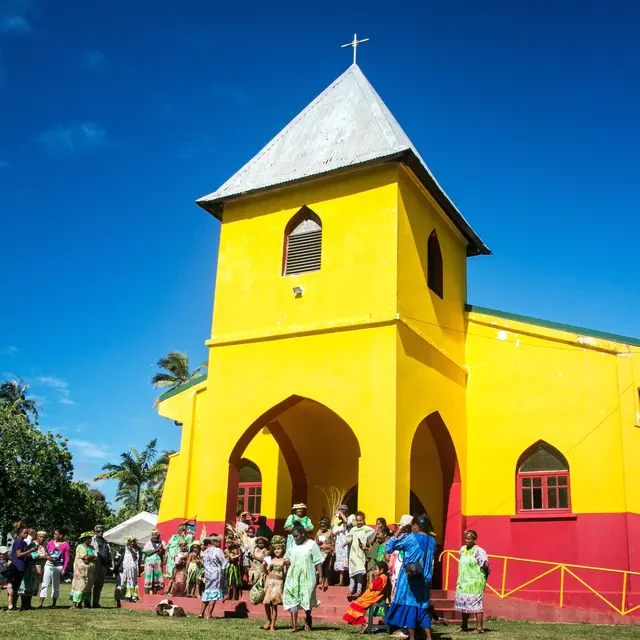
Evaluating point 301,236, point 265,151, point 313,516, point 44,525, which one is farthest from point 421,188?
point 44,525

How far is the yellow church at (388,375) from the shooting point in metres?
15.2

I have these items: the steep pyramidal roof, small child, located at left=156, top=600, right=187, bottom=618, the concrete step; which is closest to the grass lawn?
small child, located at left=156, top=600, right=187, bottom=618

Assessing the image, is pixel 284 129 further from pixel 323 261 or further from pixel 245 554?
pixel 245 554

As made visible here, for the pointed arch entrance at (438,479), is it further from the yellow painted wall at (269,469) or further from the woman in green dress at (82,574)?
the woman in green dress at (82,574)

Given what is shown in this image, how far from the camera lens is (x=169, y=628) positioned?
10.6 metres

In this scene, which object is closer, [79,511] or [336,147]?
[336,147]

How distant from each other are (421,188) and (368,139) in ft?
4.97

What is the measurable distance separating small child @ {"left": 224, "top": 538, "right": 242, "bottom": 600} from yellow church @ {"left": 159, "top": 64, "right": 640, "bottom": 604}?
163cm

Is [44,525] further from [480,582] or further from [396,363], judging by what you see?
[480,582]

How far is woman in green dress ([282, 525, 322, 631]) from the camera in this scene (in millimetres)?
10969

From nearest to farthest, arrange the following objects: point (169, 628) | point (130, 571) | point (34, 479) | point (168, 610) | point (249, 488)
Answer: point (169, 628) → point (168, 610) → point (130, 571) → point (249, 488) → point (34, 479)

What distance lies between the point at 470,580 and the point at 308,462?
7.38 metres

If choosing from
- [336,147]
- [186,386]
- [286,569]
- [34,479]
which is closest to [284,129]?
[336,147]

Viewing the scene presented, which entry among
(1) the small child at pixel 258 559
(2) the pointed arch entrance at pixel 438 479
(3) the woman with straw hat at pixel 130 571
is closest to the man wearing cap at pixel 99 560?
(3) the woman with straw hat at pixel 130 571
